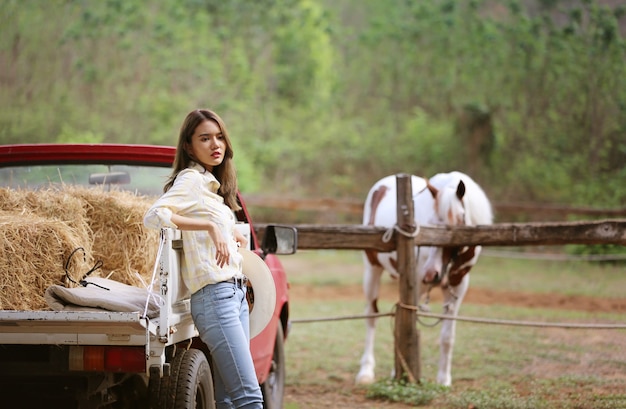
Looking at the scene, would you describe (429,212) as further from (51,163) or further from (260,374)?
(51,163)

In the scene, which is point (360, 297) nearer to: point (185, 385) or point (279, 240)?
point (279, 240)

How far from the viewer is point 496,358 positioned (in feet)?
26.0

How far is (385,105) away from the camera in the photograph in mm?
30453

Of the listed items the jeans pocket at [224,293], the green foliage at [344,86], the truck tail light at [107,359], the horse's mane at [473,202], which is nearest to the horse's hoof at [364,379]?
the horse's mane at [473,202]

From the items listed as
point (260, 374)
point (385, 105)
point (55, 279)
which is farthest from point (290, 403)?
point (385, 105)

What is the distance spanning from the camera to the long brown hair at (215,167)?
348cm

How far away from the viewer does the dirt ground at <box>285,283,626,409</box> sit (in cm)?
625

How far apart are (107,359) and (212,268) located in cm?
56

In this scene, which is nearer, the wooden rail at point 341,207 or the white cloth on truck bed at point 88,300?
the white cloth on truck bed at point 88,300

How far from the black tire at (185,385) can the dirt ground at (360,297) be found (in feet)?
8.88

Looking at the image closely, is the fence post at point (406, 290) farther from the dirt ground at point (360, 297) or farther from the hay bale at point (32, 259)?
the hay bale at point (32, 259)

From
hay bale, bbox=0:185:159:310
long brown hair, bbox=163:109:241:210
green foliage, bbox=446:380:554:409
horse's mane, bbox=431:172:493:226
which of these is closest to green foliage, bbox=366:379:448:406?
green foliage, bbox=446:380:554:409

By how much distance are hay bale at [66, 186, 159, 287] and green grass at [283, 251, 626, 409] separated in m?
2.93

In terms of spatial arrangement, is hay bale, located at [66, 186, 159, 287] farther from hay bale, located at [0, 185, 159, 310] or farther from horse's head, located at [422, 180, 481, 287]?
horse's head, located at [422, 180, 481, 287]
